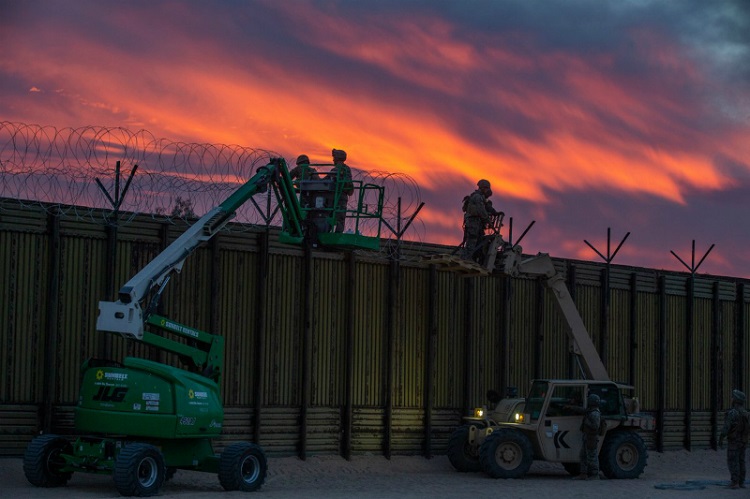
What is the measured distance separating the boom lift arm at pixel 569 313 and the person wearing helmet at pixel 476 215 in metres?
1.02

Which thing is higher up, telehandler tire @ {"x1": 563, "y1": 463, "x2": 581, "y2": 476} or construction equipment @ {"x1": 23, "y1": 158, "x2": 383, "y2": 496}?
construction equipment @ {"x1": 23, "y1": 158, "x2": 383, "y2": 496}

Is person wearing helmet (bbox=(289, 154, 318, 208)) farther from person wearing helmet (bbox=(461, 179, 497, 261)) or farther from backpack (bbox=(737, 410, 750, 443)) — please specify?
backpack (bbox=(737, 410, 750, 443))

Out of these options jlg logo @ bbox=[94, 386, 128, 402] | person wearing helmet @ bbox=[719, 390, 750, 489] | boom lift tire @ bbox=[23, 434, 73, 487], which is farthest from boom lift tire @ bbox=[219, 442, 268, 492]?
person wearing helmet @ bbox=[719, 390, 750, 489]

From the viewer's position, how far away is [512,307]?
26.8 m

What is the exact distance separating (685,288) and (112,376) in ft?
60.7

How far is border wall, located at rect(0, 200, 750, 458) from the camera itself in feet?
63.9

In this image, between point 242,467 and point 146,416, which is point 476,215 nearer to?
point 242,467

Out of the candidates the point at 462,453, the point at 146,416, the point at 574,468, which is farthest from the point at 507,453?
the point at 146,416

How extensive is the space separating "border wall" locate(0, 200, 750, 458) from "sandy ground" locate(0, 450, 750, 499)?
0.47 meters

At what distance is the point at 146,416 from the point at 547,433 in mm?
8348

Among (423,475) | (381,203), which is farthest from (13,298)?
(423,475)

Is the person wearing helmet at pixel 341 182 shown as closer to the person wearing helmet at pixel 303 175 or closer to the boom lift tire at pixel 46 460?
the person wearing helmet at pixel 303 175

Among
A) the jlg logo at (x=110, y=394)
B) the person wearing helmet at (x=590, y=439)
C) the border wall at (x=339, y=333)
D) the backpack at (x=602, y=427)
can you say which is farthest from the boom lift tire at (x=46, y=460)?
the backpack at (x=602, y=427)

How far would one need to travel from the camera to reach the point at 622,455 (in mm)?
22703
